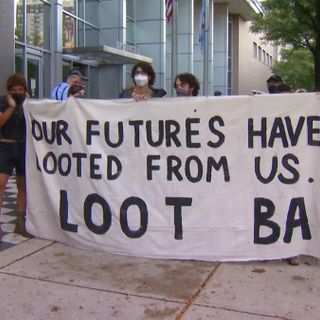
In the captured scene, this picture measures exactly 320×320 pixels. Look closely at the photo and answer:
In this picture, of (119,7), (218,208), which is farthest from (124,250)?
(119,7)

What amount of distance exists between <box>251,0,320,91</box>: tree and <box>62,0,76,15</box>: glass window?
19.6ft

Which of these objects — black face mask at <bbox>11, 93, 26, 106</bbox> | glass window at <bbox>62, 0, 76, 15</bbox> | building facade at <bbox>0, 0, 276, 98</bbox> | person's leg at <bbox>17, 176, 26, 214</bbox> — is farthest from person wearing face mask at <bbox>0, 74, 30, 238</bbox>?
glass window at <bbox>62, 0, 76, 15</bbox>

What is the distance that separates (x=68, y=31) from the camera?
16297 millimetres

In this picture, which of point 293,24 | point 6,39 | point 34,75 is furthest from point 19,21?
point 293,24

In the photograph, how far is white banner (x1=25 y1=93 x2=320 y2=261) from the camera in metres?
4.68

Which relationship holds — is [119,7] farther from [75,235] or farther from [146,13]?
[75,235]

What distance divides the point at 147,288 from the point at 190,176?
1128 mm

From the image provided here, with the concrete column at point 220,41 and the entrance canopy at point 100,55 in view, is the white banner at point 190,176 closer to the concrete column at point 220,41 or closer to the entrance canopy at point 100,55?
the entrance canopy at point 100,55

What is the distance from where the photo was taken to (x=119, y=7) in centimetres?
1836

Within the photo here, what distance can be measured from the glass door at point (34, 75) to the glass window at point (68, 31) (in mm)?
1794

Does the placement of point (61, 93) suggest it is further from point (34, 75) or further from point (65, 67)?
point (65, 67)

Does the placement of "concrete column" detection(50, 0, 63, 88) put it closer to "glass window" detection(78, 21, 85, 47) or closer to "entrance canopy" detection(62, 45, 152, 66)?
"entrance canopy" detection(62, 45, 152, 66)

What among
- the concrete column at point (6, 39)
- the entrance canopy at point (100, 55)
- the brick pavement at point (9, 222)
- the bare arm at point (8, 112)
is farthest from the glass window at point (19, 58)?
the bare arm at point (8, 112)

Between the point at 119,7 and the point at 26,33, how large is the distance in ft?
17.9
